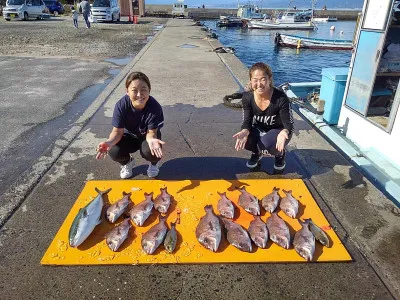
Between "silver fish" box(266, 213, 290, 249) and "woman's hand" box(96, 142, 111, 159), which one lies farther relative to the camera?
"woman's hand" box(96, 142, 111, 159)

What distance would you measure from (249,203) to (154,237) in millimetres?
1099

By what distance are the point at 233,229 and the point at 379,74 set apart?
4.12 meters

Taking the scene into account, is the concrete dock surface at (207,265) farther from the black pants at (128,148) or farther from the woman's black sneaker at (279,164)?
the black pants at (128,148)

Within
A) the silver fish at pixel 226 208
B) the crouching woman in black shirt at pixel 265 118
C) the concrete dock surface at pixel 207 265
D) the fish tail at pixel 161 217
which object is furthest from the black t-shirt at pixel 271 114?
the fish tail at pixel 161 217

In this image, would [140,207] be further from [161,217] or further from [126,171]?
[126,171]

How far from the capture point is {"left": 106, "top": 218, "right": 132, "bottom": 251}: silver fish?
2738 mm

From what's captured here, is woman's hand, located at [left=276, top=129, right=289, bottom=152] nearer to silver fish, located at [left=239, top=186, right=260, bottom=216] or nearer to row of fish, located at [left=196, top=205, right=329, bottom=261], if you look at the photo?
silver fish, located at [left=239, top=186, right=260, bottom=216]

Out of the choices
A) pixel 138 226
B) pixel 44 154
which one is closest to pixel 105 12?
pixel 44 154

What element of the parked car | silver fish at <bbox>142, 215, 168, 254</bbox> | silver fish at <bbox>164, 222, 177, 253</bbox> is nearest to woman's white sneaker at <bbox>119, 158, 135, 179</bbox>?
silver fish at <bbox>142, 215, 168, 254</bbox>

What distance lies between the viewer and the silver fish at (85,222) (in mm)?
2758

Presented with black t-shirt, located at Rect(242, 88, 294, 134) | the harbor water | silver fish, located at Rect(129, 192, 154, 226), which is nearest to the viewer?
silver fish, located at Rect(129, 192, 154, 226)

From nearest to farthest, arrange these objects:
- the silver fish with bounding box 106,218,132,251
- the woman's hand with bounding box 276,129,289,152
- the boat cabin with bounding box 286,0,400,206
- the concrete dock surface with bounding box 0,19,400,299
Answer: the concrete dock surface with bounding box 0,19,400,299, the silver fish with bounding box 106,218,132,251, the woman's hand with bounding box 276,129,289,152, the boat cabin with bounding box 286,0,400,206

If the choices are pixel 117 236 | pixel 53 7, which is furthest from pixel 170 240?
pixel 53 7

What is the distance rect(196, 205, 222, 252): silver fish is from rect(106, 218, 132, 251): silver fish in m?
0.69
